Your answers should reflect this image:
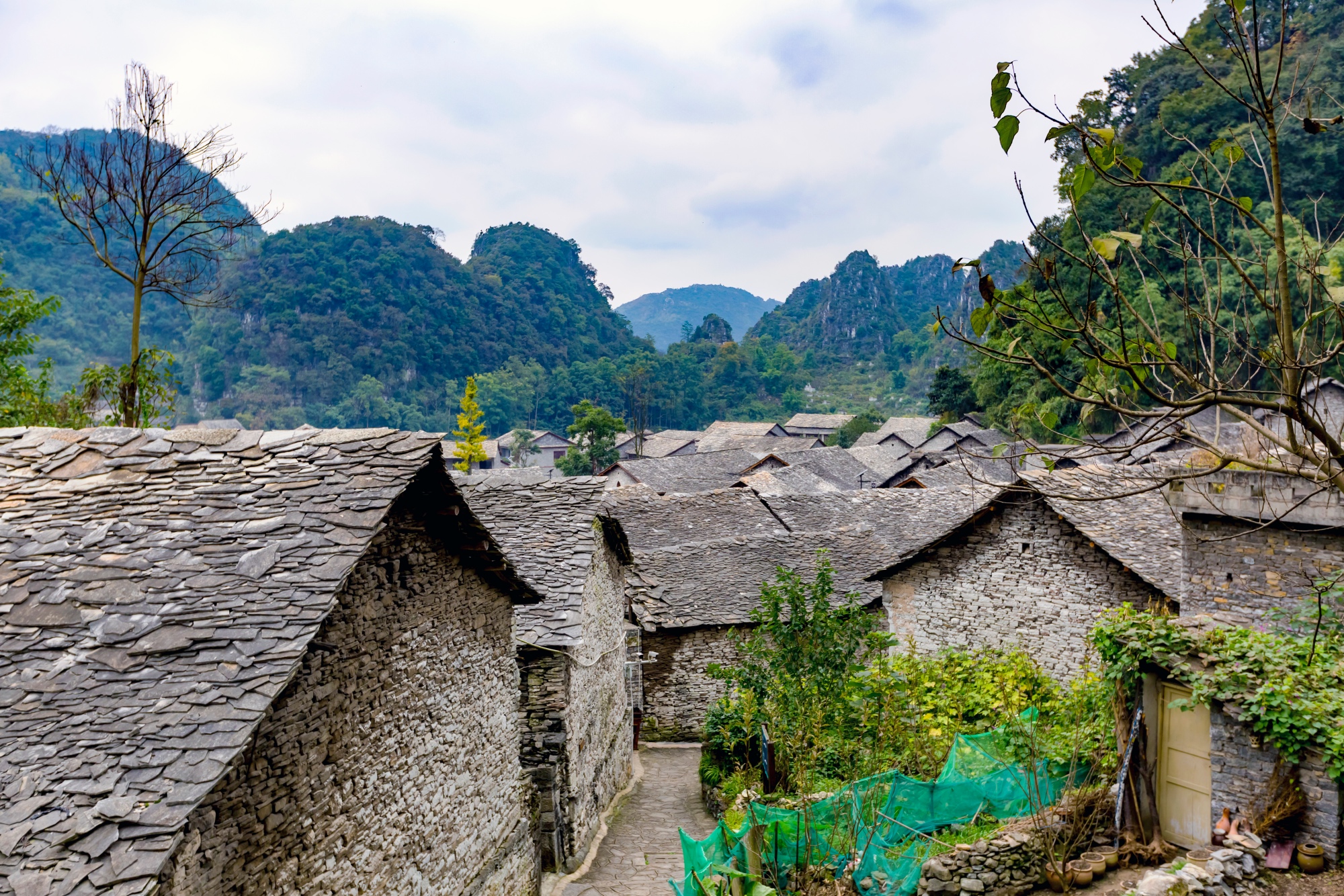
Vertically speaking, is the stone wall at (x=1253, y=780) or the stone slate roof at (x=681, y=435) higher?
the stone slate roof at (x=681, y=435)

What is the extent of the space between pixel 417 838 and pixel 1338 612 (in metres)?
10.1

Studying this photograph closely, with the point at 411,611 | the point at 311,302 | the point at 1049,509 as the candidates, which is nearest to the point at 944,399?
the point at 1049,509

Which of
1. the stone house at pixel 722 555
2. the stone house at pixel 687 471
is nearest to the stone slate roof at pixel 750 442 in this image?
the stone house at pixel 687 471

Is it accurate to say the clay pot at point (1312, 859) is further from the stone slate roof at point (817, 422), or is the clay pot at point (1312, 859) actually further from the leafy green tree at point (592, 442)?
the stone slate roof at point (817, 422)

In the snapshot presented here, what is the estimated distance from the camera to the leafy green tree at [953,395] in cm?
6162

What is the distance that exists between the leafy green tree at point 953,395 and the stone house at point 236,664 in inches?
2285

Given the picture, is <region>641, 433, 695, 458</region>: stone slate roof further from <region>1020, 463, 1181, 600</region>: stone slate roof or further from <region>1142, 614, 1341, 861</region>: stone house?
Answer: <region>1142, 614, 1341, 861</region>: stone house

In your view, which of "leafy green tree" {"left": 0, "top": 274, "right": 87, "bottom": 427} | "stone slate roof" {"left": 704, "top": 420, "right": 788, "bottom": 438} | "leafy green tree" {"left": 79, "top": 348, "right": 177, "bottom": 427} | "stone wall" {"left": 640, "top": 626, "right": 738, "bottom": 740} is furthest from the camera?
"stone slate roof" {"left": 704, "top": 420, "right": 788, "bottom": 438}

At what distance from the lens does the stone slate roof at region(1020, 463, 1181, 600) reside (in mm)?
13961

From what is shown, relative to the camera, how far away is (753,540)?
22344mm

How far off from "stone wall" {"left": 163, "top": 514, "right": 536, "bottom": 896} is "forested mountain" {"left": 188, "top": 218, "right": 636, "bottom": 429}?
8439 cm

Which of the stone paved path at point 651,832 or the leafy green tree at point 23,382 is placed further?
the leafy green tree at point 23,382

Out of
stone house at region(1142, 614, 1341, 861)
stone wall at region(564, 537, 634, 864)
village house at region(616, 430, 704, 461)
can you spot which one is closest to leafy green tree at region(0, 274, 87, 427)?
stone wall at region(564, 537, 634, 864)

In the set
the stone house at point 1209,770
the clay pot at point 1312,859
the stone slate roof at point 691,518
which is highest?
the stone slate roof at point 691,518
